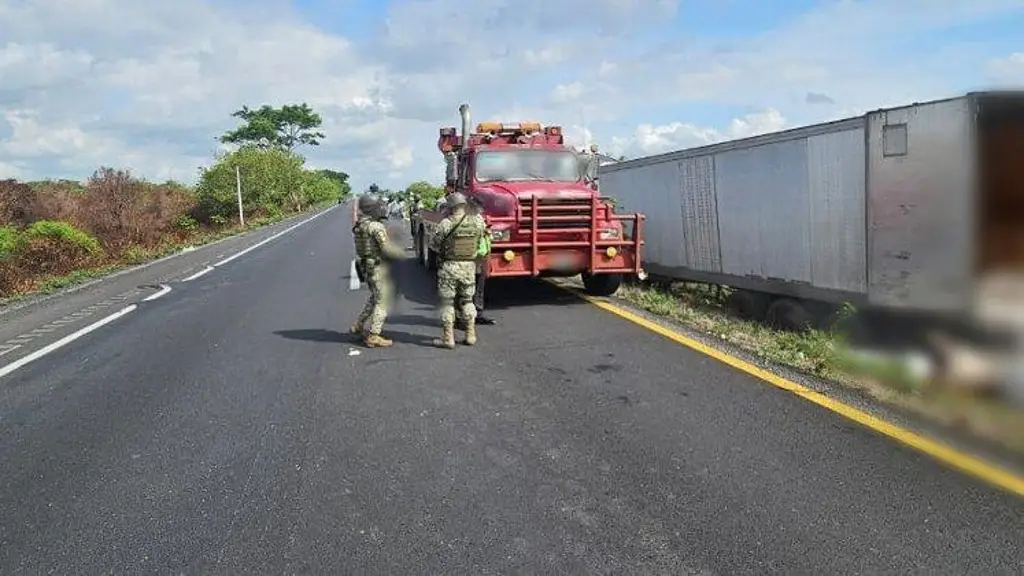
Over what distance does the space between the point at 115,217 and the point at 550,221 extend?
21472 millimetres

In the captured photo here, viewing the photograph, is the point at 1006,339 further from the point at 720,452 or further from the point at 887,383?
the point at 720,452

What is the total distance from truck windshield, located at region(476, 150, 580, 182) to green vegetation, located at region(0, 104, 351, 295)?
364 inches

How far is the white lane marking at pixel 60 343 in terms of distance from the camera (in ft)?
26.0

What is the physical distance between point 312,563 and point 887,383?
4.63 metres

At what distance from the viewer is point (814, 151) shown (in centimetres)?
855

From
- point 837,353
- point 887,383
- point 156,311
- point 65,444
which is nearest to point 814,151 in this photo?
point 837,353

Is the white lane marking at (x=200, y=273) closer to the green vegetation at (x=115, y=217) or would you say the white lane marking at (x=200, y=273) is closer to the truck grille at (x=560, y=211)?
the green vegetation at (x=115, y=217)

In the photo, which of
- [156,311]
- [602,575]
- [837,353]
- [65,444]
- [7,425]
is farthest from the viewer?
[156,311]

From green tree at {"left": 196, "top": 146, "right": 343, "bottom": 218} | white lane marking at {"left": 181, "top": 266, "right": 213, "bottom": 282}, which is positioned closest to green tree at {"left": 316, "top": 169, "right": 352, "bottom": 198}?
green tree at {"left": 196, "top": 146, "right": 343, "bottom": 218}

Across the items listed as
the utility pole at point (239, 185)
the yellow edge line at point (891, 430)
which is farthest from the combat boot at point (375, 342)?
the utility pole at point (239, 185)

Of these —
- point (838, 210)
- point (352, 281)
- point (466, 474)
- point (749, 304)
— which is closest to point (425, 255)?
point (352, 281)

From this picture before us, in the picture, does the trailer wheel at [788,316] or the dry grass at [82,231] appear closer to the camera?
the trailer wheel at [788,316]

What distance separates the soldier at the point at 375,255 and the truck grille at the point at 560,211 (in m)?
2.35

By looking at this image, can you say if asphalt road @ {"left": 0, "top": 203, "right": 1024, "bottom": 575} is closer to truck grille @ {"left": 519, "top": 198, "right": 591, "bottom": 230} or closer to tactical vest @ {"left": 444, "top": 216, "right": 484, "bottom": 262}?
tactical vest @ {"left": 444, "top": 216, "right": 484, "bottom": 262}
